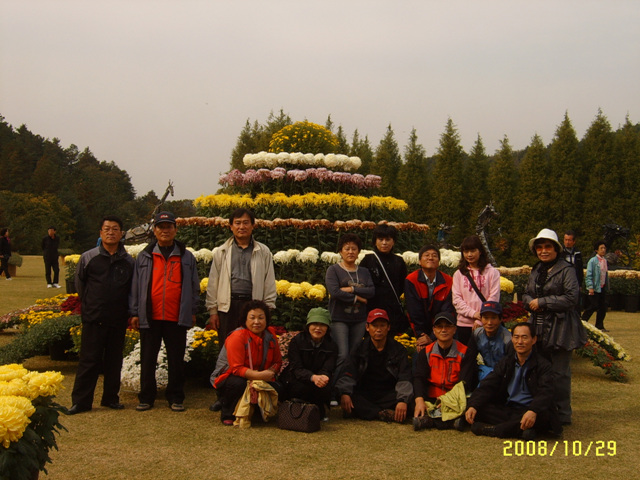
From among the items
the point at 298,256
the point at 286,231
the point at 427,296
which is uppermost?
the point at 286,231

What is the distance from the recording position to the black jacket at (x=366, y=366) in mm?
5316

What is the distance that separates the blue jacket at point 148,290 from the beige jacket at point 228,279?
0.66ft

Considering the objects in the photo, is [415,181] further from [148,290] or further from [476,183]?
[148,290]

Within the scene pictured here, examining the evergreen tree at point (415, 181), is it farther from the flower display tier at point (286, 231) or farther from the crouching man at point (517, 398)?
the crouching man at point (517, 398)

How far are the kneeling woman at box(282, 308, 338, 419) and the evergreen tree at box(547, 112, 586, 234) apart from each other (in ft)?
72.9

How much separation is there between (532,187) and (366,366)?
74.4 ft

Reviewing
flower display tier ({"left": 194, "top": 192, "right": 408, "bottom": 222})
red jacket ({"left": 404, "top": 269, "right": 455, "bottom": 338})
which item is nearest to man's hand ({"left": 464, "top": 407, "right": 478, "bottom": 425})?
red jacket ({"left": 404, "top": 269, "right": 455, "bottom": 338})

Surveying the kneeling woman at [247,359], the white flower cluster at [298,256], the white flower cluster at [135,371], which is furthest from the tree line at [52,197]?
the kneeling woman at [247,359]

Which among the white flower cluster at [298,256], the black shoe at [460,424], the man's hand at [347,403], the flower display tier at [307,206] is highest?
the flower display tier at [307,206]

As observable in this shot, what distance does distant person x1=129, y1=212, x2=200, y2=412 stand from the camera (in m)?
5.44

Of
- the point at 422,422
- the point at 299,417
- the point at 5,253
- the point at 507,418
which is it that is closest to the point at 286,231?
the point at 299,417

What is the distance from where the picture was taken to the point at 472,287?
18.3ft

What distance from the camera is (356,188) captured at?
10570mm

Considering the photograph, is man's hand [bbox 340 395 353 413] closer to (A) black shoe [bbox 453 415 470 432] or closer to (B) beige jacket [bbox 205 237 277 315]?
(A) black shoe [bbox 453 415 470 432]
